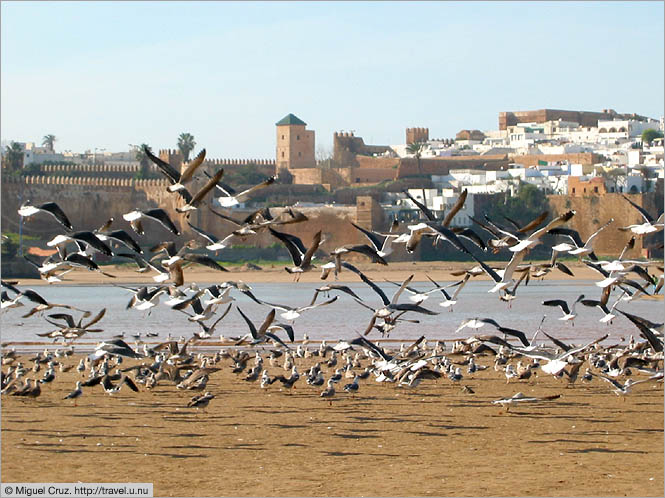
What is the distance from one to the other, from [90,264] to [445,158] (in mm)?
82983

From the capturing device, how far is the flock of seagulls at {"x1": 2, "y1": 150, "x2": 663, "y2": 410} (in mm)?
12188

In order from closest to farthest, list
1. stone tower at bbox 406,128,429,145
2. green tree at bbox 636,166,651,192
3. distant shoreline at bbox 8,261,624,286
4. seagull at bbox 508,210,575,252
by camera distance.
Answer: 1. seagull at bbox 508,210,575,252
2. distant shoreline at bbox 8,261,624,286
3. green tree at bbox 636,166,651,192
4. stone tower at bbox 406,128,429,145

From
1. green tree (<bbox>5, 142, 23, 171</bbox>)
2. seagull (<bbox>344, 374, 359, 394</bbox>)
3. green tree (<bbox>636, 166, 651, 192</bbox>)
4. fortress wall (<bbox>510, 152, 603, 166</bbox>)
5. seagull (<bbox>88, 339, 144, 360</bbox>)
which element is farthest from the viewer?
fortress wall (<bbox>510, 152, 603, 166</bbox>)

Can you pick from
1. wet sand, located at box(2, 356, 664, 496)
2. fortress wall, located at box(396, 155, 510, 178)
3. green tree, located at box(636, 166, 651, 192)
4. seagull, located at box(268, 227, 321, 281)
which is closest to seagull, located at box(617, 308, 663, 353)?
wet sand, located at box(2, 356, 664, 496)

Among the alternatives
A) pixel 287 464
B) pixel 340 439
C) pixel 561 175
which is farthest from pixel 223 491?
pixel 561 175

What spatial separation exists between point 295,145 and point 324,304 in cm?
8517

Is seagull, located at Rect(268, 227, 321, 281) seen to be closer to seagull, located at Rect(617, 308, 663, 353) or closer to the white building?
seagull, located at Rect(617, 308, 663, 353)

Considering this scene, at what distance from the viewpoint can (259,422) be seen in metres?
14.6

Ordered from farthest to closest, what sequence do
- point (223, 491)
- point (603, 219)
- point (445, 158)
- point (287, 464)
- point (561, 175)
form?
point (445, 158) < point (561, 175) < point (603, 219) < point (287, 464) < point (223, 491)

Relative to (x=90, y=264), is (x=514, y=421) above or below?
below

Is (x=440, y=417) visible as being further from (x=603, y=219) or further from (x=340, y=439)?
(x=603, y=219)

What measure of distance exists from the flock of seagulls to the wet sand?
0.30 meters

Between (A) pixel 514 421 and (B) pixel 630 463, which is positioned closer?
(B) pixel 630 463

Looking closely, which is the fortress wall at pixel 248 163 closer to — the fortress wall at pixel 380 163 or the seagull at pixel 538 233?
the fortress wall at pixel 380 163
